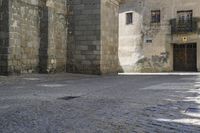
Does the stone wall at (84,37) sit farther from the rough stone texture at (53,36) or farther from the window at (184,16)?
the window at (184,16)

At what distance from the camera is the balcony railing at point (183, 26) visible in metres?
28.7

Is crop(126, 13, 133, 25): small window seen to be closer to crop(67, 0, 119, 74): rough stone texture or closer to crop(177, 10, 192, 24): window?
crop(177, 10, 192, 24): window

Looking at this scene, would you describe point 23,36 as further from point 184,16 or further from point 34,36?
point 184,16

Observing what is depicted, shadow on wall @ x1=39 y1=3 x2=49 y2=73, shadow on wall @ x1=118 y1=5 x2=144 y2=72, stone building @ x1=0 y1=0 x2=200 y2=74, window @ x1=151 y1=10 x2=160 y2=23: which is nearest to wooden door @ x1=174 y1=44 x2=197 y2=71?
window @ x1=151 y1=10 x2=160 y2=23

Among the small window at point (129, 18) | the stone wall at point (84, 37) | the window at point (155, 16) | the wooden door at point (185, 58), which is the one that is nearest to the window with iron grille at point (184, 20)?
the wooden door at point (185, 58)

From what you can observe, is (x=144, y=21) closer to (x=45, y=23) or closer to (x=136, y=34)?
(x=136, y=34)

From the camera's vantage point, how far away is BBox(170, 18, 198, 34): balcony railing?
2866 cm

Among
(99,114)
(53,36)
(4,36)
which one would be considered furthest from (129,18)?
(99,114)

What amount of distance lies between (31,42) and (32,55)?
439mm

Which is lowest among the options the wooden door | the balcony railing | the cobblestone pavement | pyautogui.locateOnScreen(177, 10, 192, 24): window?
the cobblestone pavement

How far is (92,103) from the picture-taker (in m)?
6.30

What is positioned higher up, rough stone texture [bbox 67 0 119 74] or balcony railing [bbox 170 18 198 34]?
balcony railing [bbox 170 18 198 34]

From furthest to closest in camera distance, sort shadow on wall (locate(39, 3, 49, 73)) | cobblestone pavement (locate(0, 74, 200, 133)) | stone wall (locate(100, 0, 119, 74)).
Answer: stone wall (locate(100, 0, 119, 74)), shadow on wall (locate(39, 3, 49, 73)), cobblestone pavement (locate(0, 74, 200, 133))

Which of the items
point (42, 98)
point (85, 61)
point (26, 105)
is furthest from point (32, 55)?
point (26, 105)
